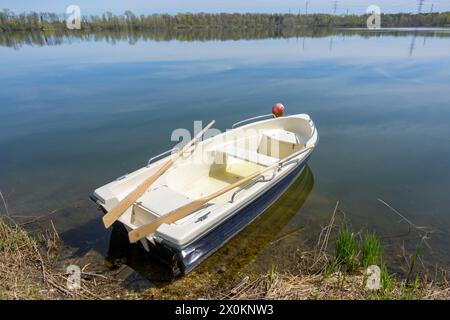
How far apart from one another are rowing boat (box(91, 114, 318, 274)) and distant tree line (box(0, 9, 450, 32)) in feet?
183

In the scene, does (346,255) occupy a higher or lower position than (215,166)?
lower

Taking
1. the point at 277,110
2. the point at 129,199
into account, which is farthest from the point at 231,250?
the point at 277,110

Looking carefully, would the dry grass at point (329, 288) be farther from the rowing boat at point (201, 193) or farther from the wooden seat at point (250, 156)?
the wooden seat at point (250, 156)

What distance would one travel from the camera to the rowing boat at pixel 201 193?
4008 millimetres

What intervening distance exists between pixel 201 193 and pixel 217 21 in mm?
61693

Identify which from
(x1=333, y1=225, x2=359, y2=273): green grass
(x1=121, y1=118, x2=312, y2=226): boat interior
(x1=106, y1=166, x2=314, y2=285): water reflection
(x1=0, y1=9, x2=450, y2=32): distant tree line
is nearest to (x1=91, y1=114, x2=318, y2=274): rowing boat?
(x1=121, y1=118, x2=312, y2=226): boat interior

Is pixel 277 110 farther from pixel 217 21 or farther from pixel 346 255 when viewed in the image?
pixel 217 21

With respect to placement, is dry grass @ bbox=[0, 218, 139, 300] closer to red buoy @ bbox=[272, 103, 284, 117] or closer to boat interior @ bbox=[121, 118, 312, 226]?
boat interior @ bbox=[121, 118, 312, 226]

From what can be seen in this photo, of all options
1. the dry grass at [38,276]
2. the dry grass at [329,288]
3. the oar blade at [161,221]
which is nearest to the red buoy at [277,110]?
the oar blade at [161,221]

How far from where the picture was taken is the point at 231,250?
4.94 meters

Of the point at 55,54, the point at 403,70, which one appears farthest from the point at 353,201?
the point at 55,54
